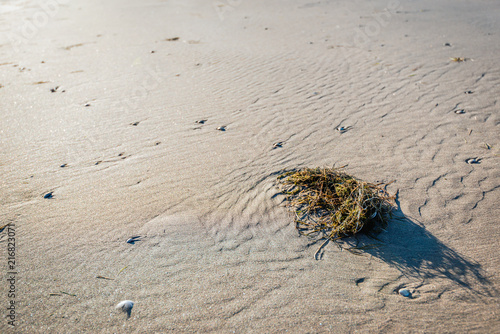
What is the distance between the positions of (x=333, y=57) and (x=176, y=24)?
5.62m

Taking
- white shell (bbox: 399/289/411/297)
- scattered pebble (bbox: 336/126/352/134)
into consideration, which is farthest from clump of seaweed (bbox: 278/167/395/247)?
scattered pebble (bbox: 336/126/352/134)

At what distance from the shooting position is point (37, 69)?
679cm

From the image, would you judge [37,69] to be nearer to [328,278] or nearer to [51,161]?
[51,161]

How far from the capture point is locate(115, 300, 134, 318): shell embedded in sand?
228 centimetres

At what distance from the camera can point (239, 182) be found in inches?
140
